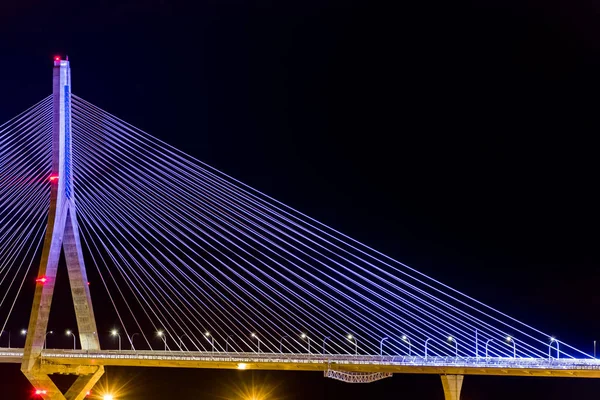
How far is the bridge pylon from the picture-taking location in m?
24.0

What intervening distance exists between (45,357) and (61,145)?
257 inches

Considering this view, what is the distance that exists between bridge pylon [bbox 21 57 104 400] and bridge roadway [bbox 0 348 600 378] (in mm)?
534

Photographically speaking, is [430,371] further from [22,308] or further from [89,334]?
[22,308]

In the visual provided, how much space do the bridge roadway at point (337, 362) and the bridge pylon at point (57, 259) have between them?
0.53 meters

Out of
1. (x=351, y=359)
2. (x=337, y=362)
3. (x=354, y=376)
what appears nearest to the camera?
(x=337, y=362)

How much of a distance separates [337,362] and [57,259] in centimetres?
899

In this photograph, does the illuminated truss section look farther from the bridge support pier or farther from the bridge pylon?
the bridge pylon

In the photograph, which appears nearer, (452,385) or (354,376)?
(452,385)

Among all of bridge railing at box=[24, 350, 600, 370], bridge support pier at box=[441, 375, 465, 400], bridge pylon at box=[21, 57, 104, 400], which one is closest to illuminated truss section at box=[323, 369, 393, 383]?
bridge railing at box=[24, 350, 600, 370]

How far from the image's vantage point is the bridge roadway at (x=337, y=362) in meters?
21.8

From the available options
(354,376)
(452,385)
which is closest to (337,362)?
(354,376)

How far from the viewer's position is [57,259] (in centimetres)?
2434

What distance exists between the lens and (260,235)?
24.4m

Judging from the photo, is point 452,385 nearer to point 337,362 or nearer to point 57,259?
point 337,362
